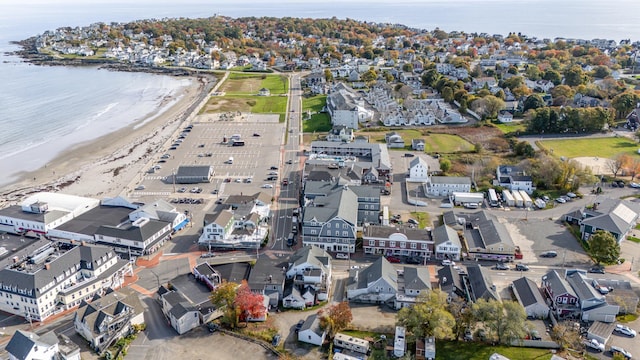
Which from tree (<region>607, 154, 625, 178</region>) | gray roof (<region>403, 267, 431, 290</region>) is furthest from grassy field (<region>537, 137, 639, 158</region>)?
gray roof (<region>403, 267, 431, 290</region>)

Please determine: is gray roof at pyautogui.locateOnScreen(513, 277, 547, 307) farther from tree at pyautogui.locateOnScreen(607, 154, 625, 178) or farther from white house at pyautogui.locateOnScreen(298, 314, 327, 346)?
tree at pyautogui.locateOnScreen(607, 154, 625, 178)

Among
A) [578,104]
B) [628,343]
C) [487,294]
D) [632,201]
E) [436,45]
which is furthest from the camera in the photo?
[436,45]

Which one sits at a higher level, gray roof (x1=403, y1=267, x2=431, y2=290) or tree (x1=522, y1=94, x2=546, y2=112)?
tree (x1=522, y1=94, x2=546, y2=112)

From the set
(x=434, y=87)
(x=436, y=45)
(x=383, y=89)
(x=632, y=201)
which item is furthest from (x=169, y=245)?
(x=436, y=45)

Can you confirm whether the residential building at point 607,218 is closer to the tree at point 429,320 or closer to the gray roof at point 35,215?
the tree at point 429,320

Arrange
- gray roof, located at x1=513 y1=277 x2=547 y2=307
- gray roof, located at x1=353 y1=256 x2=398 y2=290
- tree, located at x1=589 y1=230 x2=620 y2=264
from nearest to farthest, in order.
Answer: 1. gray roof, located at x1=513 y1=277 x2=547 y2=307
2. gray roof, located at x1=353 y1=256 x2=398 y2=290
3. tree, located at x1=589 y1=230 x2=620 y2=264

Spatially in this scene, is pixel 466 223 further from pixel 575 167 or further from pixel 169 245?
pixel 169 245

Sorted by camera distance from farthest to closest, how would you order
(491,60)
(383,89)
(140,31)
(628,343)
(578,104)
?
(140,31)
(491,60)
(383,89)
(578,104)
(628,343)
